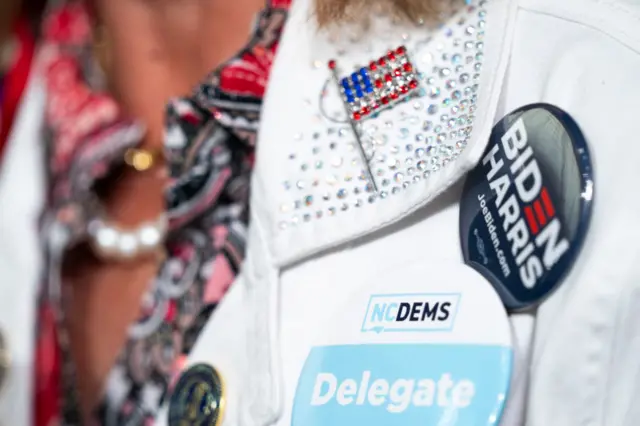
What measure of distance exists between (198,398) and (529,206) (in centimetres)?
25

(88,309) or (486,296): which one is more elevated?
(486,296)

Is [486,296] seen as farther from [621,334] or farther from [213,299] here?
[213,299]

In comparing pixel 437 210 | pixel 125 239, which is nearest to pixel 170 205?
pixel 125 239

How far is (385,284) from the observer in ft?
1.40

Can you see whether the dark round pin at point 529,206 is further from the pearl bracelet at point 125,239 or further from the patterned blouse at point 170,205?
the pearl bracelet at point 125,239

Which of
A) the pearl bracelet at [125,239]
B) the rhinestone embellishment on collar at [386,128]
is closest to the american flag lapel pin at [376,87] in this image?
the rhinestone embellishment on collar at [386,128]

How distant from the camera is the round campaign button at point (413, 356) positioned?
1.23 ft

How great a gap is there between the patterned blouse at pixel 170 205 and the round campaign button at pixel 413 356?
0.17m

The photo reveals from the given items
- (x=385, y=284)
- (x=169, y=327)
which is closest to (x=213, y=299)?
(x=169, y=327)

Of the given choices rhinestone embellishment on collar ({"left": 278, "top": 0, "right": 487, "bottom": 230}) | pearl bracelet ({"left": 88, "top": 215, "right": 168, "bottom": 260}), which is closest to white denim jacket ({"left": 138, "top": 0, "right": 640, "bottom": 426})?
rhinestone embellishment on collar ({"left": 278, "top": 0, "right": 487, "bottom": 230})

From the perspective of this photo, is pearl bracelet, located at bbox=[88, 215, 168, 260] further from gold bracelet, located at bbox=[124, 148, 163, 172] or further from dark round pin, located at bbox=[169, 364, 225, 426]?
dark round pin, located at bbox=[169, 364, 225, 426]

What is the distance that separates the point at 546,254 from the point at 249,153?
31 cm

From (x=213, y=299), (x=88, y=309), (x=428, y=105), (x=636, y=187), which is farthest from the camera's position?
(x=88, y=309)

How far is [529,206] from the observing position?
378 mm
